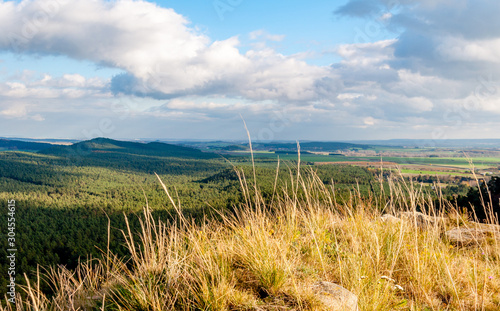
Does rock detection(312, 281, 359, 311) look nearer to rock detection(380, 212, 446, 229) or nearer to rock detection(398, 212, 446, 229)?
rock detection(380, 212, 446, 229)

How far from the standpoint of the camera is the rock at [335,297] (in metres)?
→ 3.24

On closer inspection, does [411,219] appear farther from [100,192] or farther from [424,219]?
[100,192]

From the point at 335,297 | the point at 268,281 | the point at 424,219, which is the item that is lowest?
the point at 335,297

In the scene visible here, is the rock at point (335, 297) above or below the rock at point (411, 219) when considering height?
below

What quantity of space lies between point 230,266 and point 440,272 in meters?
3.35

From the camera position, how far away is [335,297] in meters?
3.41

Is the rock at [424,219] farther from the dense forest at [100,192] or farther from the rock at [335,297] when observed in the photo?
the rock at [335,297]

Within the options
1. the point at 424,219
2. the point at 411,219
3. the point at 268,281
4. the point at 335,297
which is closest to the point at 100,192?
the point at 411,219

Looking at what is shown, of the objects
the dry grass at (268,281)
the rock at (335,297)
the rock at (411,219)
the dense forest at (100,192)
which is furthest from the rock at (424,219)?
the rock at (335,297)

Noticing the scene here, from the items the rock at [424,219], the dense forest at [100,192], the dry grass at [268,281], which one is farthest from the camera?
the dense forest at [100,192]

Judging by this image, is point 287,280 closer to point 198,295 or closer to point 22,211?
point 198,295

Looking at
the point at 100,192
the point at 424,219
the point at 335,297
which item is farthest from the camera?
the point at 100,192

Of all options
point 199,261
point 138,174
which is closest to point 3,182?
point 138,174

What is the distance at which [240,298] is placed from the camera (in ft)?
11.0
